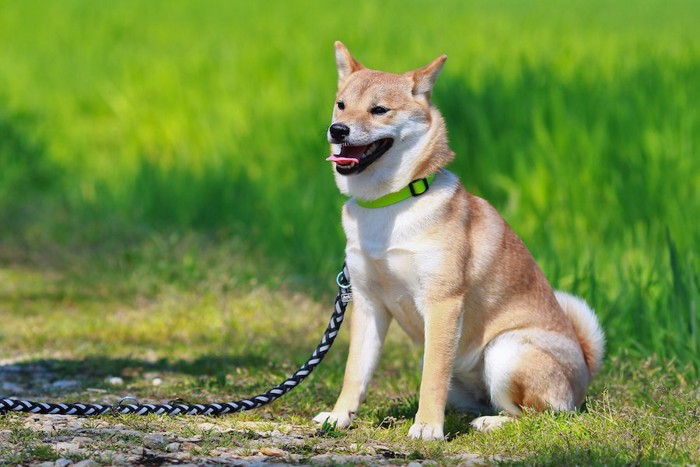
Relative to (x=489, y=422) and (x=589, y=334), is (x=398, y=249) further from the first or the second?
(x=589, y=334)

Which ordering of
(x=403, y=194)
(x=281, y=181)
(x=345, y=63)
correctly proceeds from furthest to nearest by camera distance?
(x=281, y=181), (x=345, y=63), (x=403, y=194)

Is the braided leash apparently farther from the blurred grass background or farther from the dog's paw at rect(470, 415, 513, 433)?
the blurred grass background

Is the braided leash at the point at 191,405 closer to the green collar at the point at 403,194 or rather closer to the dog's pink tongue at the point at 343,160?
the green collar at the point at 403,194

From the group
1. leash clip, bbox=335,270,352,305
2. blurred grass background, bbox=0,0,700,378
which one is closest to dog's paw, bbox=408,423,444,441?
leash clip, bbox=335,270,352,305

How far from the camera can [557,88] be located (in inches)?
376

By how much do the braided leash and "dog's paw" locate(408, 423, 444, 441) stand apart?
0.64 m

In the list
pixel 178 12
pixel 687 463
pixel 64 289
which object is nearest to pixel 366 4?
pixel 178 12

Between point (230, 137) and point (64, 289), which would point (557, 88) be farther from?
point (64, 289)

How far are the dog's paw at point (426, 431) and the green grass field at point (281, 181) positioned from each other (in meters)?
0.61

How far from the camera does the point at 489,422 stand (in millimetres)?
4469

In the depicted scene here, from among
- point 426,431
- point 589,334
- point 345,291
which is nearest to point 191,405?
point 345,291

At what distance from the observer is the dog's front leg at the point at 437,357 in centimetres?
425

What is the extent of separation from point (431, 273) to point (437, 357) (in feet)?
1.10

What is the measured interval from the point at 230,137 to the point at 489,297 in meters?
6.54
